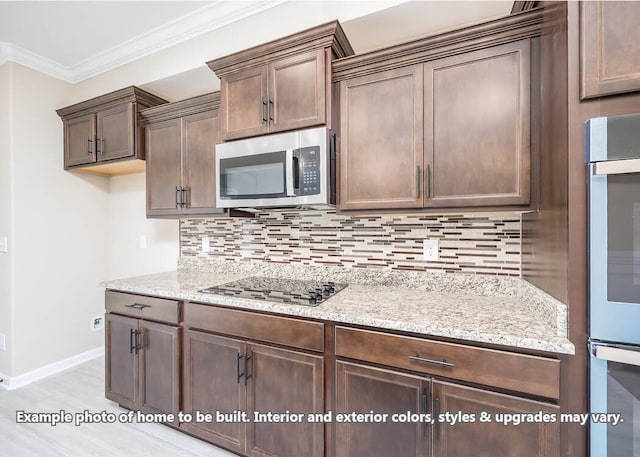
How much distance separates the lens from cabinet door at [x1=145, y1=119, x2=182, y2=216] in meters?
2.22

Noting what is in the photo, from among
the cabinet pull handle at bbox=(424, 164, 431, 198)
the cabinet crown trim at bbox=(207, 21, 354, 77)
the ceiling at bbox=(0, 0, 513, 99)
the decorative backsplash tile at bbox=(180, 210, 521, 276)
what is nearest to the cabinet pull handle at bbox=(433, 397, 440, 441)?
the decorative backsplash tile at bbox=(180, 210, 521, 276)

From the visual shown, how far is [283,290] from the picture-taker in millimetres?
1761

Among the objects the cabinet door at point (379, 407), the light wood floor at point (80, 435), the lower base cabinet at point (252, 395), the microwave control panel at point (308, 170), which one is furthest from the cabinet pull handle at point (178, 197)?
the cabinet door at point (379, 407)

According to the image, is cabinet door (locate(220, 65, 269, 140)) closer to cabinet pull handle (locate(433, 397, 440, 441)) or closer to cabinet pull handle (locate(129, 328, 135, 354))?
cabinet pull handle (locate(129, 328, 135, 354))

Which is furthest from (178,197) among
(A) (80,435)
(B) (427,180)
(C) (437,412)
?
(C) (437,412)

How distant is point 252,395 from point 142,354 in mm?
844

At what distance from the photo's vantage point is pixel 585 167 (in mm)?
957

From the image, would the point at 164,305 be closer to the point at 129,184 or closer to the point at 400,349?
the point at 400,349

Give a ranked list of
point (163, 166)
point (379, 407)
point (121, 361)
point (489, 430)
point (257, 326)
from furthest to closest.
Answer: point (163, 166), point (121, 361), point (257, 326), point (379, 407), point (489, 430)

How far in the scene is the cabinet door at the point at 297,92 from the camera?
164 centimetres

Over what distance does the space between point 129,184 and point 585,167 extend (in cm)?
344

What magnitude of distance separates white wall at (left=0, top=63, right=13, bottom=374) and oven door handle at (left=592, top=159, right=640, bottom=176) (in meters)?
3.70

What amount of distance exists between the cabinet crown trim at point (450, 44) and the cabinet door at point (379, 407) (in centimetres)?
146

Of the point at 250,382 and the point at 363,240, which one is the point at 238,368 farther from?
the point at 363,240
